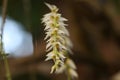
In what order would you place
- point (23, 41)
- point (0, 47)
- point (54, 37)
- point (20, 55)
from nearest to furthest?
point (54, 37) → point (0, 47) → point (23, 41) → point (20, 55)

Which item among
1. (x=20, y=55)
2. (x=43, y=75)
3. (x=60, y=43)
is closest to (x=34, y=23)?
(x=20, y=55)

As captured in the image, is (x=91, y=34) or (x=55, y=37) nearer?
(x=55, y=37)

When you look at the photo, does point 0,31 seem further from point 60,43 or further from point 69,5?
point 69,5

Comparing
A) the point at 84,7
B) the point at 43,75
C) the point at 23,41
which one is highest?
the point at 84,7

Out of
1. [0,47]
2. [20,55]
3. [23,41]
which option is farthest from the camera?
[20,55]

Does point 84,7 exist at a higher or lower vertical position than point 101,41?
higher

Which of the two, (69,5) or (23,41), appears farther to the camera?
(69,5)

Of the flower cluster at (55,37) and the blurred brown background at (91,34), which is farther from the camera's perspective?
the blurred brown background at (91,34)

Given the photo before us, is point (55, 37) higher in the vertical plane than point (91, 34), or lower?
lower

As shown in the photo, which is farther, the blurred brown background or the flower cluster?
the blurred brown background

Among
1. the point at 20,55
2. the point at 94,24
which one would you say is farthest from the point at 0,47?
the point at 94,24
